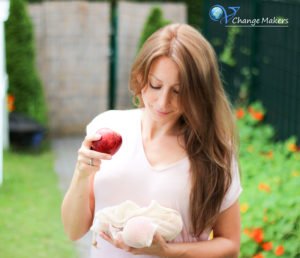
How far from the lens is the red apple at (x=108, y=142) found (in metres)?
1.90

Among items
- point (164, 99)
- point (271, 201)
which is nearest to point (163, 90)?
point (164, 99)

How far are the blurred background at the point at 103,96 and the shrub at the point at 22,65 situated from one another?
0.01 metres

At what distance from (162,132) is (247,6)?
17.0 feet

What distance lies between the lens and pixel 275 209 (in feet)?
13.1

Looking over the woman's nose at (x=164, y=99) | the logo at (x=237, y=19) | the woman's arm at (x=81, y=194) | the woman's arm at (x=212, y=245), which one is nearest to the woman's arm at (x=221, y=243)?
the woman's arm at (x=212, y=245)

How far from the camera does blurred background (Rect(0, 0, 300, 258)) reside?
4.61m

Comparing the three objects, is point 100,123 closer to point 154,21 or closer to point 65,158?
point 65,158

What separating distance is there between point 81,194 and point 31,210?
3.61 m

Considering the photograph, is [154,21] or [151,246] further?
[154,21]

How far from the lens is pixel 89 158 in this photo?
6.20 feet

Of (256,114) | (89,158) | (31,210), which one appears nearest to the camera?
(89,158)

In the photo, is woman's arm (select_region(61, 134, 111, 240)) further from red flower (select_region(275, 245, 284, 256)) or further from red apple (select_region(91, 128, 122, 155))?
red flower (select_region(275, 245, 284, 256))

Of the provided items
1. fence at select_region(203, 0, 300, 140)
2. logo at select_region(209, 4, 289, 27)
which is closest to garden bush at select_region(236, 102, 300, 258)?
fence at select_region(203, 0, 300, 140)

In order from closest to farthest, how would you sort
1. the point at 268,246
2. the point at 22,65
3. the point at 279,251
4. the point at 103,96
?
the point at 279,251 < the point at 268,246 < the point at 22,65 < the point at 103,96
